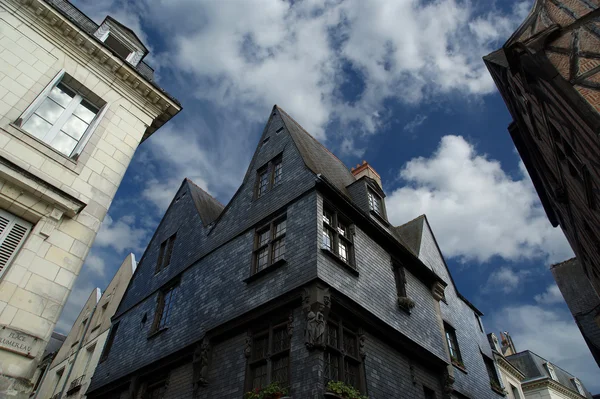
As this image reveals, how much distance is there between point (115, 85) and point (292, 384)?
797 cm

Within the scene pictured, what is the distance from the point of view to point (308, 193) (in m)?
11.8

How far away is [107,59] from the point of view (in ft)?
28.3

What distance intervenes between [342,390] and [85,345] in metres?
17.8

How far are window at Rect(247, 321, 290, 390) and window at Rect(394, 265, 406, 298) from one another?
5.19 metres

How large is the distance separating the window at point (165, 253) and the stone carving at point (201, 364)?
6.06m

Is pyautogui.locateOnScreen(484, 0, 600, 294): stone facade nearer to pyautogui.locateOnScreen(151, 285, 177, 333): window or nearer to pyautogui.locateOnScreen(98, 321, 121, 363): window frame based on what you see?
pyautogui.locateOnScreen(151, 285, 177, 333): window

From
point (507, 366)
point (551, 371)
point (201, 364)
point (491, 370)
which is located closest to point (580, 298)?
point (507, 366)

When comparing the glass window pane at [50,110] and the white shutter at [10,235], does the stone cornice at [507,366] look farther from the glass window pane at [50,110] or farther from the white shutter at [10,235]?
the glass window pane at [50,110]

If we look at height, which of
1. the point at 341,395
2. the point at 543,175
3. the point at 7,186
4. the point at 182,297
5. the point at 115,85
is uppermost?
the point at 543,175

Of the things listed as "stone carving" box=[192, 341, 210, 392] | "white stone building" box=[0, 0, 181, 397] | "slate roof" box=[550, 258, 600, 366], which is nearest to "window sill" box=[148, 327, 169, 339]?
"stone carving" box=[192, 341, 210, 392]

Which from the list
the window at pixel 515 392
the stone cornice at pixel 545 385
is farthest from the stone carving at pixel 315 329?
the stone cornice at pixel 545 385

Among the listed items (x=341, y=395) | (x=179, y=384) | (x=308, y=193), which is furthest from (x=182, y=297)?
(x=341, y=395)

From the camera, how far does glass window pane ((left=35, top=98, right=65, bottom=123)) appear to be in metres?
7.34

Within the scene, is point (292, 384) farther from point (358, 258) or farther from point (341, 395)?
point (358, 258)
